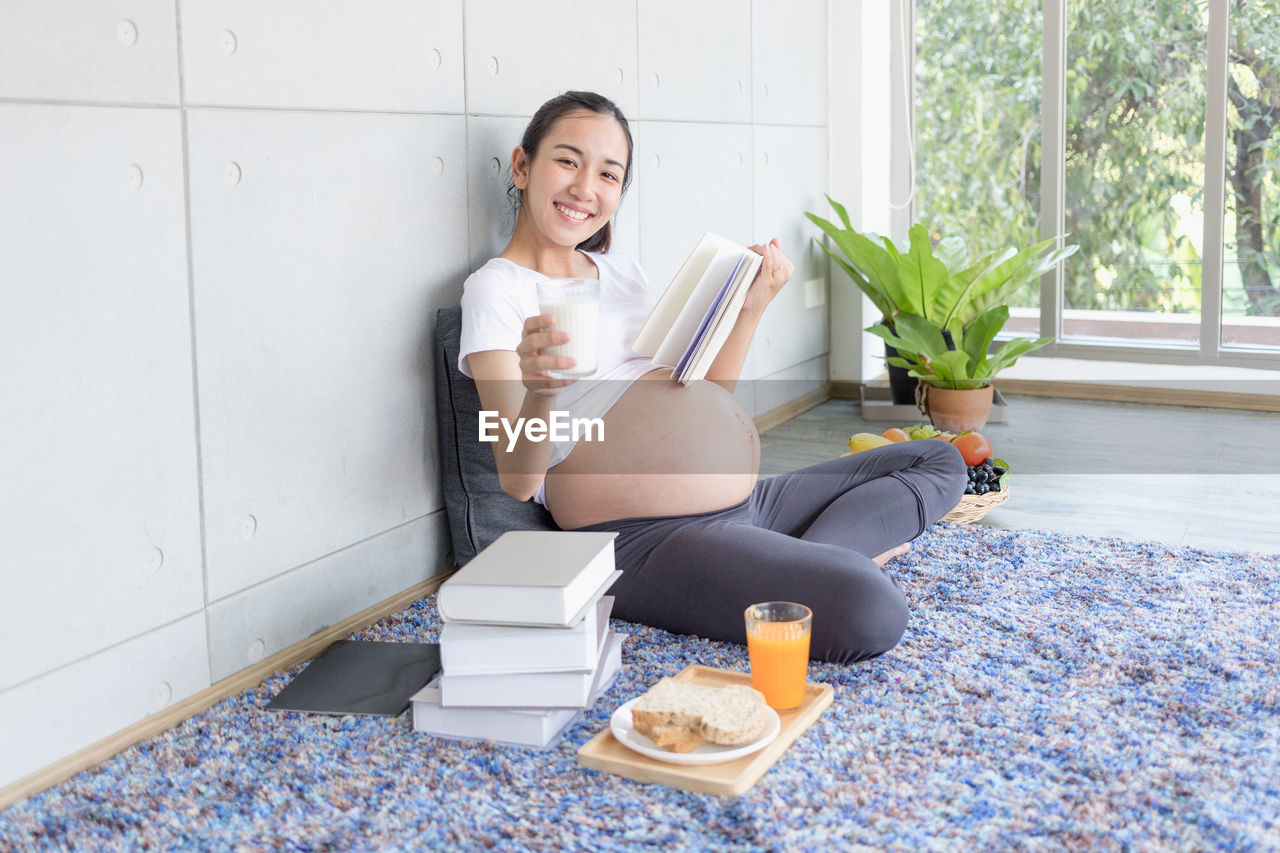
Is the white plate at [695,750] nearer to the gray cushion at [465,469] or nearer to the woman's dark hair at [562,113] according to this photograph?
the gray cushion at [465,469]

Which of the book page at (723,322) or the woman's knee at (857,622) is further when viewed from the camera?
the book page at (723,322)

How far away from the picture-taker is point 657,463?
6.59 ft

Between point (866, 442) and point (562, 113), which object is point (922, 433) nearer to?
point (866, 442)

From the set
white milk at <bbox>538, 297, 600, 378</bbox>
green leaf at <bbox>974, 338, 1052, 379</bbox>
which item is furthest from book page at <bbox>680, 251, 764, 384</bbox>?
green leaf at <bbox>974, 338, 1052, 379</bbox>

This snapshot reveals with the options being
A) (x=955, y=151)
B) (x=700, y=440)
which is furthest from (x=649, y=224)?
(x=955, y=151)

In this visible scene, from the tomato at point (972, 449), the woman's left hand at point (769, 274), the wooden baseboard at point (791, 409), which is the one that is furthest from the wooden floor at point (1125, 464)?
the woman's left hand at point (769, 274)

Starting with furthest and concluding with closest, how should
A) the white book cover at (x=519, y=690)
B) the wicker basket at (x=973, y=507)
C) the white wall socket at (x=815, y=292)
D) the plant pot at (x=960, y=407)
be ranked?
the white wall socket at (x=815, y=292) → the plant pot at (x=960, y=407) → the wicker basket at (x=973, y=507) → the white book cover at (x=519, y=690)

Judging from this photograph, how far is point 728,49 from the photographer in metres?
3.30

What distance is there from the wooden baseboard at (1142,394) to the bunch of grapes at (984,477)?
1621mm

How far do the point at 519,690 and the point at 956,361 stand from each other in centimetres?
215

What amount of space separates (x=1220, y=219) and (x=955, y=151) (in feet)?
3.04

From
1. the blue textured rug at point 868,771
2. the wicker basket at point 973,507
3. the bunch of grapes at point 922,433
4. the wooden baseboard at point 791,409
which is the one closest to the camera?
the blue textured rug at point 868,771

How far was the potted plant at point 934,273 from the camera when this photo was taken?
11.6 feet

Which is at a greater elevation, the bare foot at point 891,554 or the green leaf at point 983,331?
the green leaf at point 983,331
